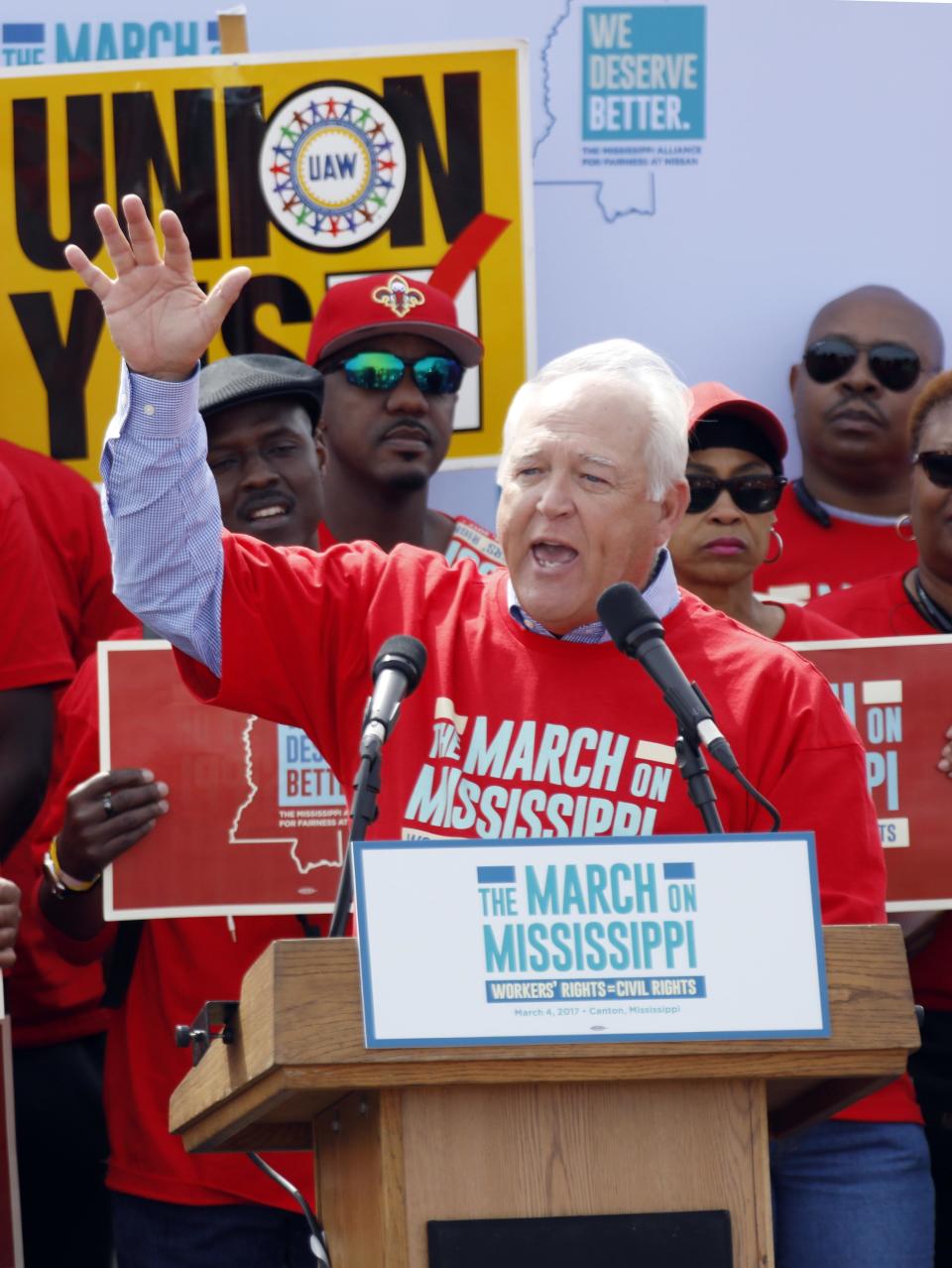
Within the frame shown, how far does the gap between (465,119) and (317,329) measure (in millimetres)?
729

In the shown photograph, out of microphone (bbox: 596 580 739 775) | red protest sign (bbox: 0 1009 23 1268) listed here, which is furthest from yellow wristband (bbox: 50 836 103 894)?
microphone (bbox: 596 580 739 775)

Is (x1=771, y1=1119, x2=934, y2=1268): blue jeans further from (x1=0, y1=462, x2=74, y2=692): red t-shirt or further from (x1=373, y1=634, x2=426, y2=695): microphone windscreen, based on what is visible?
(x1=0, y1=462, x2=74, y2=692): red t-shirt

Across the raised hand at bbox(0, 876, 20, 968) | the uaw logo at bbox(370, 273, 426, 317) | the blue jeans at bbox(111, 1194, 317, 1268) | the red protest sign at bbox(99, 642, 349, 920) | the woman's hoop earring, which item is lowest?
the blue jeans at bbox(111, 1194, 317, 1268)

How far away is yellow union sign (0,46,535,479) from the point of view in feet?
17.2

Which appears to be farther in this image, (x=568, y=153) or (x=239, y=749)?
(x=568, y=153)

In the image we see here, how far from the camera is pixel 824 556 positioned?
5273 millimetres

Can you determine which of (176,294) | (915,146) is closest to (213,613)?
(176,294)

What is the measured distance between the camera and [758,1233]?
7.29 feet

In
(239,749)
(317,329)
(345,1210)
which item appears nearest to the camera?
(345,1210)

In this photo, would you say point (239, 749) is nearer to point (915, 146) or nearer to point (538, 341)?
point (538, 341)

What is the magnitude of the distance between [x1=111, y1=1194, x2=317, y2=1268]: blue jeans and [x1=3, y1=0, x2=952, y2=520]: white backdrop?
2.22m

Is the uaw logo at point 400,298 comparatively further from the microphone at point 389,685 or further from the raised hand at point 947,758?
the microphone at point 389,685

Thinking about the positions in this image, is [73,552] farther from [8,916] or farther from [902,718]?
[902,718]

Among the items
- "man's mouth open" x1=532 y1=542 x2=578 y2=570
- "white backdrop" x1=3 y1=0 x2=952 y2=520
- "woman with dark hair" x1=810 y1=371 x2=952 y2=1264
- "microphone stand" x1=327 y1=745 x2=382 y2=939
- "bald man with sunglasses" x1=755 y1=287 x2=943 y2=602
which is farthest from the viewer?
"white backdrop" x1=3 y1=0 x2=952 y2=520
